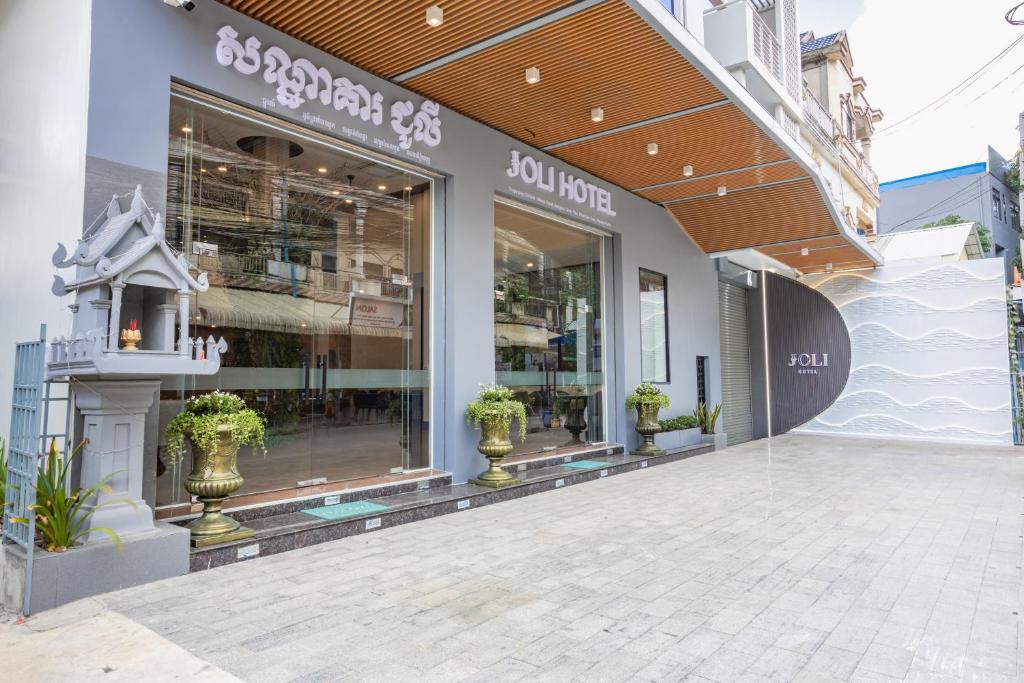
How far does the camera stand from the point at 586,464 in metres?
8.55

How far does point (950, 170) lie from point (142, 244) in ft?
108

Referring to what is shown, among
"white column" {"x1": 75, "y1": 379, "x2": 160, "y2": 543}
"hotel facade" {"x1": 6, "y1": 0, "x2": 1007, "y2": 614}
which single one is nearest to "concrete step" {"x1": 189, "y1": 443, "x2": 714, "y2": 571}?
"hotel facade" {"x1": 6, "y1": 0, "x2": 1007, "y2": 614}

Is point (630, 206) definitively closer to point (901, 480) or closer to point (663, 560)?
point (901, 480)

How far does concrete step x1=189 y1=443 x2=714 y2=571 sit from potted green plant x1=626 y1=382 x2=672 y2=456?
127 centimetres

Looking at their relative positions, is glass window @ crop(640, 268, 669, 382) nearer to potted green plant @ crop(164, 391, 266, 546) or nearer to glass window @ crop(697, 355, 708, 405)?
glass window @ crop(697, 355, 708, 405)

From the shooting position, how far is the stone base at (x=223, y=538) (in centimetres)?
430

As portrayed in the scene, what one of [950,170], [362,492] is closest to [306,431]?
[362,492]

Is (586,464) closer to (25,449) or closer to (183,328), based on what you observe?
(183,328)

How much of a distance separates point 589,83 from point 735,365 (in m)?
9.51

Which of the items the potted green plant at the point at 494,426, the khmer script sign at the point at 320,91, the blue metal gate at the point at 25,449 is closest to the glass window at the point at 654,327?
the potted green plant at the point at 494,426

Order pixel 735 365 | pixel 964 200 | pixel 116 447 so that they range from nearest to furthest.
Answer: pixel 116 447 < pixel 735 365 < pixel 964 200

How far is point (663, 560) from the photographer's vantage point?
4523mm

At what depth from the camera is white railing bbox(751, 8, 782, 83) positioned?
1183 cm

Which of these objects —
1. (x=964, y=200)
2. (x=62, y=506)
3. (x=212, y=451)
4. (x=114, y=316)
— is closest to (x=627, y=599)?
(x=212, y=451)
